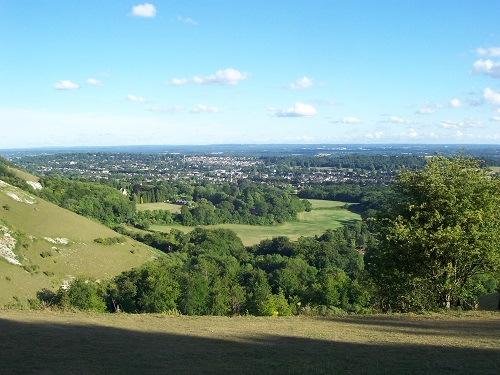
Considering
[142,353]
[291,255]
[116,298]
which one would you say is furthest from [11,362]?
[291,255]

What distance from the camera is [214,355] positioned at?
10516 millimetres

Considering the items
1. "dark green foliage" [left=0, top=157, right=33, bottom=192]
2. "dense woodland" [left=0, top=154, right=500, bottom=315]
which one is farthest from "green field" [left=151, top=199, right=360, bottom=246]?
"dark green foliage" [left=0, top=157, right=33, bottom=192]

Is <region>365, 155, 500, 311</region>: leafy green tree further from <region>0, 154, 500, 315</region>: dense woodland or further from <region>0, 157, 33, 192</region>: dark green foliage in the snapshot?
<region>0, 157, 33, 192</region>: dark green foliage

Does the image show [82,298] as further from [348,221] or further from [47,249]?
[348,221]

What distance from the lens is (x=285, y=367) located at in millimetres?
9578

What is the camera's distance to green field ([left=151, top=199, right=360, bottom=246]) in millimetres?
94812

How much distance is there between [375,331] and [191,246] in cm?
6344

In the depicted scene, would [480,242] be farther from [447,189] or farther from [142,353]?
[142,353]

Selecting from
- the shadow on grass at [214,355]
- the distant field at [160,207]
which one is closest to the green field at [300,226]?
the distant field at [160,207]

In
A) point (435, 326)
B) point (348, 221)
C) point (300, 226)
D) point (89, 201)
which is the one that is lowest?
point (300, 226)

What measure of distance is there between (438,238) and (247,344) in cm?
855

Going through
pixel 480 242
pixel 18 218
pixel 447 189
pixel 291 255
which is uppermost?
pixel 447 189

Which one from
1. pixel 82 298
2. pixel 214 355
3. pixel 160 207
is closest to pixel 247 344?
pixel 214 355

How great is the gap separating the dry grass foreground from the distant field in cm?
10252
